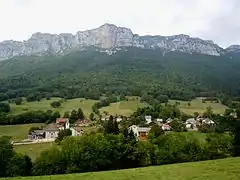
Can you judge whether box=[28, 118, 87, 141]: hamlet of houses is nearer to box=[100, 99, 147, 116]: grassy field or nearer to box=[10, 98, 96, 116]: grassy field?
box=[10, 98, 96, 116]: grassy field

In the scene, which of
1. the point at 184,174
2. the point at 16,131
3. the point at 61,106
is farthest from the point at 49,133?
the point at 184,174

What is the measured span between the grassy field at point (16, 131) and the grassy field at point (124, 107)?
128 feet

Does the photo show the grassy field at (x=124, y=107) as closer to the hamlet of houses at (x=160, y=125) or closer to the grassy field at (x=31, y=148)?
the hamlet of houses at (x=160, y=125)

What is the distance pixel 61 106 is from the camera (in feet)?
503

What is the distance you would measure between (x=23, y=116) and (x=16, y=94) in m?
71.8

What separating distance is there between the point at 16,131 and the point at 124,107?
5441cm

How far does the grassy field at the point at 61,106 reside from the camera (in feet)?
465

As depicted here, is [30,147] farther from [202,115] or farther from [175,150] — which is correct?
[202,115]

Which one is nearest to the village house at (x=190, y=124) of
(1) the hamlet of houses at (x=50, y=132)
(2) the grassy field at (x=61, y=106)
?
(1) the hamlet of houses at (x=50, y=132)

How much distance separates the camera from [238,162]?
31.8 m

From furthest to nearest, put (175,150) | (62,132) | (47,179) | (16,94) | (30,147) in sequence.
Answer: (16,94)
(62,132)
(30,147)
(175,150)
(47,179)

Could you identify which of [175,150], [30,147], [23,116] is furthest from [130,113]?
[175,150]

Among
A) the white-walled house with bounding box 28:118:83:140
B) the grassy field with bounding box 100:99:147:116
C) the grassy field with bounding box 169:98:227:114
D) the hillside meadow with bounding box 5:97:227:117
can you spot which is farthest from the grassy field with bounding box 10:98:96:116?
the grassy field with bounding box 169:98:227:114

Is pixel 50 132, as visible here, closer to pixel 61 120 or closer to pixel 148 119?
pixel 61 120
